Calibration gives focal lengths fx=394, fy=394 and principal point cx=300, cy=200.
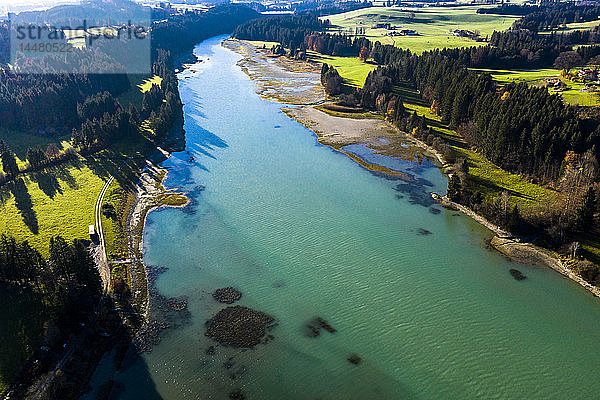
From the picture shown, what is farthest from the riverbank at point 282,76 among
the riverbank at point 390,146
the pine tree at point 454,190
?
the pine tree at point 454,190

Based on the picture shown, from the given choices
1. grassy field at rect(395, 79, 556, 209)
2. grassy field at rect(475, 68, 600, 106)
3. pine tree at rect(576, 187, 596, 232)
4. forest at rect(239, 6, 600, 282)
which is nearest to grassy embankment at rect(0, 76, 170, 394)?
grassy field at rect(395, 79, 556, 209)

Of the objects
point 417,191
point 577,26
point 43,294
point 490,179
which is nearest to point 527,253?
point 490,179

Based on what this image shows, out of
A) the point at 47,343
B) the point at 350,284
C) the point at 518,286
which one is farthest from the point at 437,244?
the point at 47,343

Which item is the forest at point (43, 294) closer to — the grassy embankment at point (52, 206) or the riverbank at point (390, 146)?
the grassy embankment at point (52, 206)

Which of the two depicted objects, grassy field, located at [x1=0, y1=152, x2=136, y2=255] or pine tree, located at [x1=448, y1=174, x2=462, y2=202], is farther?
pine tree, located at [x1=448, y1=174, x2=462, y2=202]

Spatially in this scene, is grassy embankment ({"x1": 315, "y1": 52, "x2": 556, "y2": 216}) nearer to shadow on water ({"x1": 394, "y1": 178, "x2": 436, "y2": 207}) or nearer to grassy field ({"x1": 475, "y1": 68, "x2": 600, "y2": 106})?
shadow on water ({"x1": 394, "y1": 178, "x2": 436, "y2": 207})

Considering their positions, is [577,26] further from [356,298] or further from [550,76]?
[356,298]
